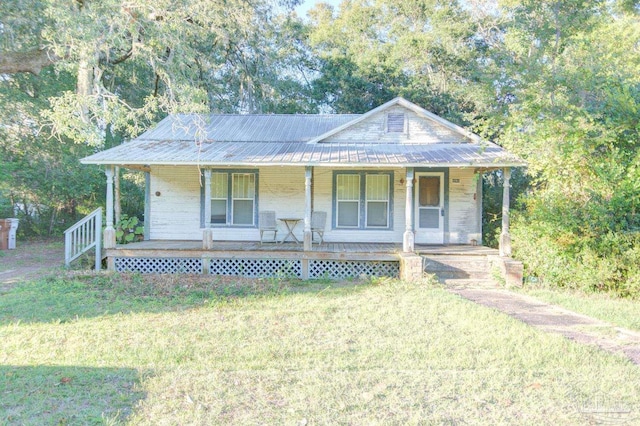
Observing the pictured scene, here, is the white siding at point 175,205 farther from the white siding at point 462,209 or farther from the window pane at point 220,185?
the white siding at point 462,209

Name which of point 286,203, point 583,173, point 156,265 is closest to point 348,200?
point 286,203

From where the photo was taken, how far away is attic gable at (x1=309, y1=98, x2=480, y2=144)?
37.8 ft

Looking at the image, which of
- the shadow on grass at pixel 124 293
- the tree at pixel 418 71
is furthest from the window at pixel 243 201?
the tree at pixel 418 71

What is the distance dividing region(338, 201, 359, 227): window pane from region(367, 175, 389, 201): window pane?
463mm

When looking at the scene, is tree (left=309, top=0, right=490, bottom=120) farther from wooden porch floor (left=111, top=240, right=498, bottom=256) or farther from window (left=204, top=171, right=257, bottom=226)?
window (left=204, top=171, right=257, bottom=226)

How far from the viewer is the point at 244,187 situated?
38.4ft

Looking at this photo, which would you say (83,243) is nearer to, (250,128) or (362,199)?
(250,128)

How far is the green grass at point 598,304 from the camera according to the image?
20.6ft

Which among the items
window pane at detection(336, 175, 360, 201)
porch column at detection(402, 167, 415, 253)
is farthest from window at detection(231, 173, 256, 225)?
porch column at detection(402, 167, 415, 253)

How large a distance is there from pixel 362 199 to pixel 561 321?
6.18 m

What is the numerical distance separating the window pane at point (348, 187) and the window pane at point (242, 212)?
7.93 feet

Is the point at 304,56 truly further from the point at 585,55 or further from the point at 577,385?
the point at 577,385

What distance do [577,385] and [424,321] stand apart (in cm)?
229

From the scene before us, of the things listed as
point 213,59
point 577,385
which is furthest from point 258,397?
point 213,59
